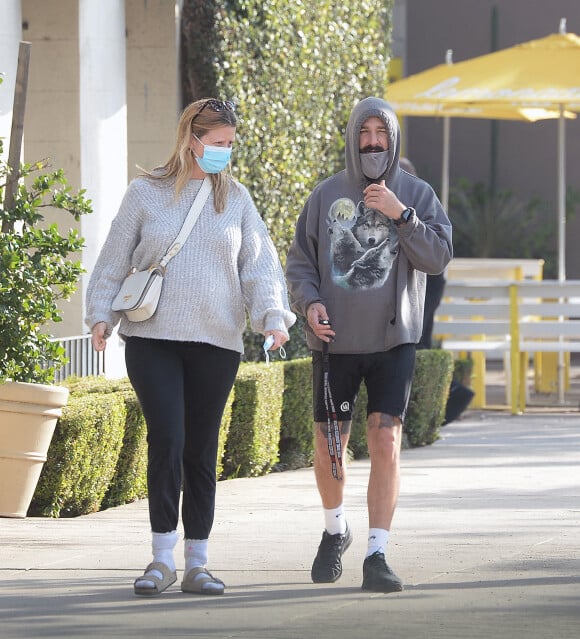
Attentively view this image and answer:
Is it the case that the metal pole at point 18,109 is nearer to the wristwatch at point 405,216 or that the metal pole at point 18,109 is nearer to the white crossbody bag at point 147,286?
the white crossbody bag at point 147,286

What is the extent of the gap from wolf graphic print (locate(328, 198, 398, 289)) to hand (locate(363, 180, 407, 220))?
0.44ft

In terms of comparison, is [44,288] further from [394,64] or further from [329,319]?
[394,64]

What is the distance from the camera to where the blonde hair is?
18.9ft

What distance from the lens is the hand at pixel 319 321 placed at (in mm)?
5719

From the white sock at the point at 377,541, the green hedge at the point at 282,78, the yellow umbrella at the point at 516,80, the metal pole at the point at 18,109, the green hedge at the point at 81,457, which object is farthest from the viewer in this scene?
the yellow umbrella at the point at 516,80

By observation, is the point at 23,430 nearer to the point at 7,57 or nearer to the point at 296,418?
the point at 7,57

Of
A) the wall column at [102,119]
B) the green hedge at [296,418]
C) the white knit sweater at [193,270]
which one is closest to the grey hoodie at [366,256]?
the white knit sweater at [193,270]

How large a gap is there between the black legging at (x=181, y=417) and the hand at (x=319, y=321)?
296 millimetres

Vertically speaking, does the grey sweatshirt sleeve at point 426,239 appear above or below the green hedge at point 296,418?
above

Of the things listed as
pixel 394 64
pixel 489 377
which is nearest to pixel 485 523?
pixel 489 377

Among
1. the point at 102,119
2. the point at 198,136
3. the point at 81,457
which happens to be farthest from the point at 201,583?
the point at 102,119

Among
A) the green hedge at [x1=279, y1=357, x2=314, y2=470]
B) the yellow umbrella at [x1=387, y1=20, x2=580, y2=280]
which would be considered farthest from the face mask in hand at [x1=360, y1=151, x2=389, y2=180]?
the yellow umbrella at [x1=387, y1=20, x2=580, y2=280]

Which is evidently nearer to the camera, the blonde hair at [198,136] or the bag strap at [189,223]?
the bag strap at [189,223]

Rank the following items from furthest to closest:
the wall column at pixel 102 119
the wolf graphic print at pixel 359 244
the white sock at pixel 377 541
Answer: the wall column at pixel 102 119 → the wolf graphic print at pixel 359 244 → the white sock at pixel 377 541
